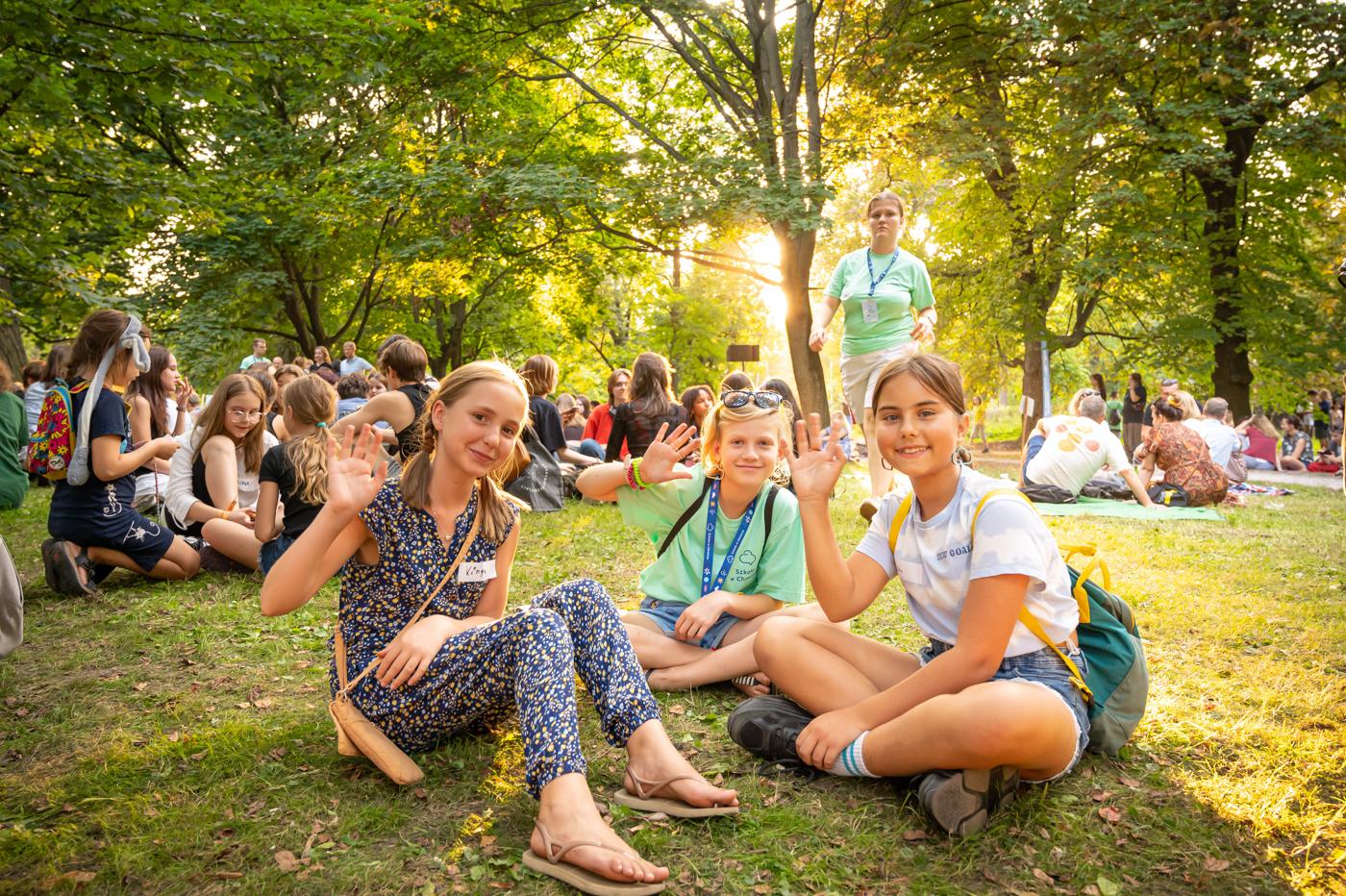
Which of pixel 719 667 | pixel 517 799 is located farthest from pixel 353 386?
pixel 517 799

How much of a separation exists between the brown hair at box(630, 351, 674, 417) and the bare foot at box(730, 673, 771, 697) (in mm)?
5079

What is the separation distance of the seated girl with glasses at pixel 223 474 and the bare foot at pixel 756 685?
3799 mm

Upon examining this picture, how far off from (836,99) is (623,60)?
4795 mm

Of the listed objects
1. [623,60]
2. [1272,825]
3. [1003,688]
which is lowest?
[1272,825]

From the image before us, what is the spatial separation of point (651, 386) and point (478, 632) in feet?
20.2

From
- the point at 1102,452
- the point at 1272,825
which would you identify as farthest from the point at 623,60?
the point at 1272,825

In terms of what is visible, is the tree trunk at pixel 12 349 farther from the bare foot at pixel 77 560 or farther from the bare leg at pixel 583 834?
the bare leg at pixel 583 834

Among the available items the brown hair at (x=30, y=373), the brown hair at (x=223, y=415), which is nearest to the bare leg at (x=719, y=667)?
the brown hair at (x=223, y=415)

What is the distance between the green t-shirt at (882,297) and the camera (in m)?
A: 7.06

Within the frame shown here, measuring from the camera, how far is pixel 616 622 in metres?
2.78

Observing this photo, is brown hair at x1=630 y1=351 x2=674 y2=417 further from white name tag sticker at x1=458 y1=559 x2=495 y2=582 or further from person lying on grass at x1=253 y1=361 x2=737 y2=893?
white name tag sticker at x1=458 y1=559 x2=495 y2=582

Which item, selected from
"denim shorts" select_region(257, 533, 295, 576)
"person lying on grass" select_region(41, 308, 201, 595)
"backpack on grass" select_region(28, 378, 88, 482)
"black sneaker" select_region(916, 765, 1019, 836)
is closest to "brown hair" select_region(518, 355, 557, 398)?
"denim shorts" select_region(257, 533, 295, 576)

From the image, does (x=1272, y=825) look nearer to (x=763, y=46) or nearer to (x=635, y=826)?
(x=635, y=826)

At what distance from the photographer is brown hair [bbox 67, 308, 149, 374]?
5344 mm
